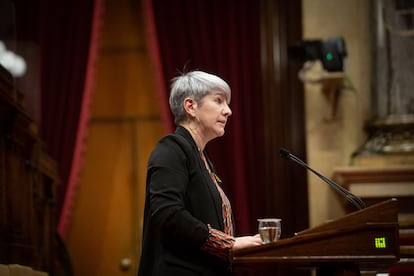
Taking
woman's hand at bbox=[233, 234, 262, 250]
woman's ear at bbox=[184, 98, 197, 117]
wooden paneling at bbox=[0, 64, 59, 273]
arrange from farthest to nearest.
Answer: wooden paneling at bbox=[0, 64, 59, 273] → woman's ear at bbox=[184, 98, 197, 117] → woman's hand at bbox=[233, 234, 262, 250]

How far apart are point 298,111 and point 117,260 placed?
1.83 meters

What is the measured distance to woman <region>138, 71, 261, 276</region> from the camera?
214 cm

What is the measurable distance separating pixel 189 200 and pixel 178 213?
14 cm

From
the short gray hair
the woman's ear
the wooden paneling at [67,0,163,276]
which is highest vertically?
the short gray hair

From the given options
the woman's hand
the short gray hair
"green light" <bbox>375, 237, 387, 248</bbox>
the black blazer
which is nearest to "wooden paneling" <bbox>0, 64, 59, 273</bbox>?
the short gray hair

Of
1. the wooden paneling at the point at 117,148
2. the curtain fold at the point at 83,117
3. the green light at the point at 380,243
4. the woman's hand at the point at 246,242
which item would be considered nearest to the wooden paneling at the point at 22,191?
the curtain fold at the point at 83,117

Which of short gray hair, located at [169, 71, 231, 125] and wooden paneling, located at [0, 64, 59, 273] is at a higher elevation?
short gray hair, located at [169, 71, 231, 125]

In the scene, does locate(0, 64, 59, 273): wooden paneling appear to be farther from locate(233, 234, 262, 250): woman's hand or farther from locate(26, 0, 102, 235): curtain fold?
locate(233, 234, 262, 250): woman's hand

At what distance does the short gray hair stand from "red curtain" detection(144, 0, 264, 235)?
2.46 m

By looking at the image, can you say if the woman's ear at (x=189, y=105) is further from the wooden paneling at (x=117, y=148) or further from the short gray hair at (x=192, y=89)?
the wooden paneling at (x=117, y=148)

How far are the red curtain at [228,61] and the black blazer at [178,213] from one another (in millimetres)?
2595

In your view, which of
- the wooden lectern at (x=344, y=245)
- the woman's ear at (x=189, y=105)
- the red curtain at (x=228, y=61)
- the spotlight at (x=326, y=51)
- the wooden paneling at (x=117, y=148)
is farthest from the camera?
the wooden paneling at (x=117, y=148)

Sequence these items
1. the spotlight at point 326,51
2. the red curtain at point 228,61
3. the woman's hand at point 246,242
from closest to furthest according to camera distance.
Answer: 1. the woman's hand at point 246,242
2. the spotlight at point 326,51
3. the red curtain at point 228,61

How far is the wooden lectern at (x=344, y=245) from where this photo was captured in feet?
6.50
